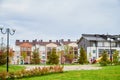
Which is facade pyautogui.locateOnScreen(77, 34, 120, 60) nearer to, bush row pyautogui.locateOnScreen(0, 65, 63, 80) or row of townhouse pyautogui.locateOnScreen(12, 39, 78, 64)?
row of townhouse pyautogui.locateOnScreen(12, 39, 78, 64)

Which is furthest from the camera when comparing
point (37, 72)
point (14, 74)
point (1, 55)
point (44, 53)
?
point (44, 53)

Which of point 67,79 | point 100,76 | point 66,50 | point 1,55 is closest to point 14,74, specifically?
point 67,79

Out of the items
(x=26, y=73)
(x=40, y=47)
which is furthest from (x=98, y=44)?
(x=26, y=73)

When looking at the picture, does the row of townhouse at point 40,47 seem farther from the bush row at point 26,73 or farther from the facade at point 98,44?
the bush row at point 26,73

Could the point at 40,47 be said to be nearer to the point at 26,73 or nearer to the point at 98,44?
the point at 98,44

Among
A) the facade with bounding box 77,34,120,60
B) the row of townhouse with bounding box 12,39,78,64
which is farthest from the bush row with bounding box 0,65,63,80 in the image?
the row of townhouse with bounding box 12,39,78,64

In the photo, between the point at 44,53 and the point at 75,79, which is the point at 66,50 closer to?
the point at 44,53

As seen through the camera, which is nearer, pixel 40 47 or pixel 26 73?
pixel 26 73

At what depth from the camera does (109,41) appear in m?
83.3

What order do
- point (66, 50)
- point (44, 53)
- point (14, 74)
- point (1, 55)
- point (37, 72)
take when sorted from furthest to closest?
point (44, 53) → point (66, 50) → point (1, 55) → point (37, 72) → point (14, 74)

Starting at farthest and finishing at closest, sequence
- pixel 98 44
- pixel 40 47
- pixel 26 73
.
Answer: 1. pixel 40 47
2. pixel 98 44
3. pixel 26 73

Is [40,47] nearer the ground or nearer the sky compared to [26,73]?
nearer the sky

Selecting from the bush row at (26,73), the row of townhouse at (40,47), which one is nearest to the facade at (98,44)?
the row of townhouse at (40,47)

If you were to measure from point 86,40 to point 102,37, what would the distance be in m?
5.41
